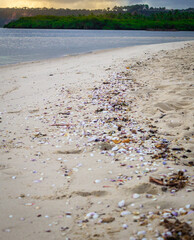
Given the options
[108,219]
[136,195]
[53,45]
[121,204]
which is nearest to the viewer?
[108,219]

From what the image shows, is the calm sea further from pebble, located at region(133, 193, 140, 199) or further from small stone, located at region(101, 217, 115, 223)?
small stone, located at region(101, 217, 115, 223)

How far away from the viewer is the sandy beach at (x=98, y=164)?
6.34 ft

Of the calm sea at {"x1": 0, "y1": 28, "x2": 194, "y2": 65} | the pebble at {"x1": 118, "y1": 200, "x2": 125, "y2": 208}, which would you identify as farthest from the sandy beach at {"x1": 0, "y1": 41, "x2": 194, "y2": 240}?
the calm sea at {"x1": 0, "y1": 28, "x2": 194, "y2": 65}

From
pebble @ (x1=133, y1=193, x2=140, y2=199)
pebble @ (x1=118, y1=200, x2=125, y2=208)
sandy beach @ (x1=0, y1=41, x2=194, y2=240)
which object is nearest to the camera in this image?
sandy beach @ (x1=0, y1=41, x2=194, y2=240)

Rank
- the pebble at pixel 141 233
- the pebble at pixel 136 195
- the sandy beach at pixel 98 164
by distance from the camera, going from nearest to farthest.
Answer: the pebble at pixel 141 233, the sandy beach at pixel 98 164, the pebble at pixel 136 195

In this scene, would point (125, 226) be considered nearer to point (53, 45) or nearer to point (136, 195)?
point (136, 195)

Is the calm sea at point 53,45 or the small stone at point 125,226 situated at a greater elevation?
the calm sea at point 53,45

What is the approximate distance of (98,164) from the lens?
2906mm

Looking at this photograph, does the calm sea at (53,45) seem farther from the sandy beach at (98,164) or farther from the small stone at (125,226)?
the small stone at (125,226)

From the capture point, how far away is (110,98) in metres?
5.52

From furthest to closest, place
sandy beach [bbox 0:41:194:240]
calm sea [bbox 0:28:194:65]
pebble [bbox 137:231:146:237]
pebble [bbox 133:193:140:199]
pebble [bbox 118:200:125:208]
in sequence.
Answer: calm sea [bbox 0:28:194:65]
pebble [bbox 133:193:140:199]
pebble [bbox 118:200:125:208]
sandy beach [bbox 0:41:194:240]
pebble [bbox 137:231:146:237]

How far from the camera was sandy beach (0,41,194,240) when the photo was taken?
1934 millimetres

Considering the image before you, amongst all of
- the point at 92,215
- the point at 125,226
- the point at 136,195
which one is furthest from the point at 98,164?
the point at 125,226

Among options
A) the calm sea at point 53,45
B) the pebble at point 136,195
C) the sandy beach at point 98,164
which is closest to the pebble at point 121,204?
the sandy beach at point 98,164
